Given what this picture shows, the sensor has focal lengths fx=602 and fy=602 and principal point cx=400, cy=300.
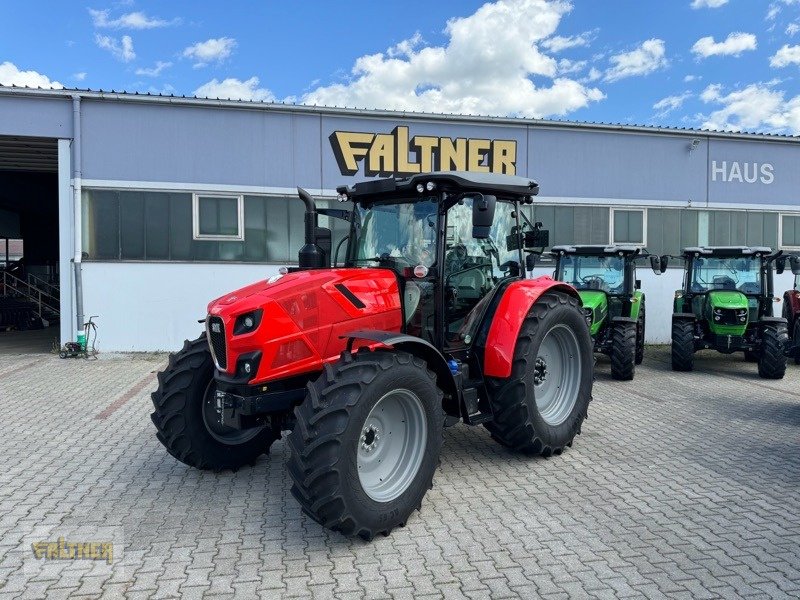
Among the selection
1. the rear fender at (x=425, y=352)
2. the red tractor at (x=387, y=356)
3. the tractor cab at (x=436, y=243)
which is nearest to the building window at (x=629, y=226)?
the red tractor at (x=387, y=356)

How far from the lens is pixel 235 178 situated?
460 inches

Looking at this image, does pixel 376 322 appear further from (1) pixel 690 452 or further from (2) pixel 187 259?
(2) pixel 187 259

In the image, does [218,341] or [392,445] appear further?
[218,341]

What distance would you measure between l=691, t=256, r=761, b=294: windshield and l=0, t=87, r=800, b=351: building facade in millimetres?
2936

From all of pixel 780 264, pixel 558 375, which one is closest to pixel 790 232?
pixel 780 264

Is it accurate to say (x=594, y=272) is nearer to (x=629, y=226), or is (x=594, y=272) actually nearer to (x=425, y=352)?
(x=629, y=226)

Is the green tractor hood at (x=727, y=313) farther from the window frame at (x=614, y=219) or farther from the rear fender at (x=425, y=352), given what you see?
the rear fender at (x=425, y=352)

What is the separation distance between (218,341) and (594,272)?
7810 millimetres

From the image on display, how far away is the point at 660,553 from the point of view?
11.6ft

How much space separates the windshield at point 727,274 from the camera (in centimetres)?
1006

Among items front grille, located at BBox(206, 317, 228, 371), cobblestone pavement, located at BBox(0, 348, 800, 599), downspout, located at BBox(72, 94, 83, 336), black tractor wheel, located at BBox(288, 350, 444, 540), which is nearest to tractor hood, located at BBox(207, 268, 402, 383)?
front grille, located at BBox(206, 317, 228, 371)

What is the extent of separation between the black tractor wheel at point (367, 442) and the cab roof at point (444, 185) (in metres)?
1.50

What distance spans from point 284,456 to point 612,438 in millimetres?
3179
